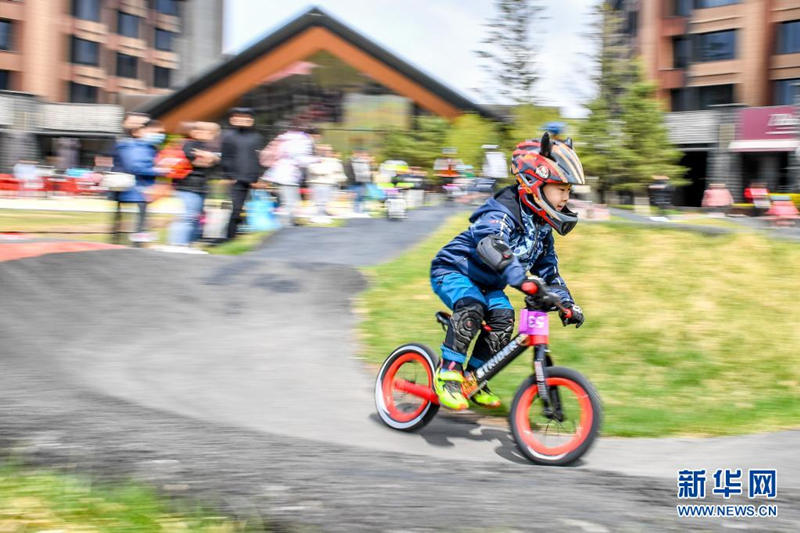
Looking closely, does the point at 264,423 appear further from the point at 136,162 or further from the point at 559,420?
the point at 136,162

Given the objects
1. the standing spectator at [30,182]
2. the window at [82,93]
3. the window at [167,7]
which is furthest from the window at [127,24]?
the standing spectator at [30,182]

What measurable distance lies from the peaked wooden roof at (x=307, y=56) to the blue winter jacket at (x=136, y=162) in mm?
25722

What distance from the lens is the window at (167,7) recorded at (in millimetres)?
64688

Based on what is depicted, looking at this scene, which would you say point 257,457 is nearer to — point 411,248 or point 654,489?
point 654,489

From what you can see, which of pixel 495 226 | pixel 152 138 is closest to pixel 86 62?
pixel 152 138

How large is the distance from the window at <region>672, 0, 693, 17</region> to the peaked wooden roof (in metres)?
20.0

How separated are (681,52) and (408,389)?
1989 inches

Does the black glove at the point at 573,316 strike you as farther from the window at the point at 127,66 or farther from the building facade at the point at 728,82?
the window at the point at 127,66

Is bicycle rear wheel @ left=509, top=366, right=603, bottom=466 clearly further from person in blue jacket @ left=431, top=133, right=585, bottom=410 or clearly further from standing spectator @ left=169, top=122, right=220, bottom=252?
standing spectator @ left=169, top=122, right=220, bottom=252

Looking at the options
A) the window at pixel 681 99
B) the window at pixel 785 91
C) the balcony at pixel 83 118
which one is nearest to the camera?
the window at pixel 785 91

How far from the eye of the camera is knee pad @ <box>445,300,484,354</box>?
5.62 meters

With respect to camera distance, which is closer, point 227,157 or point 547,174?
point 547,174

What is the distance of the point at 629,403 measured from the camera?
6879 millimetres

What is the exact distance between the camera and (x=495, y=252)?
5.25 meters
